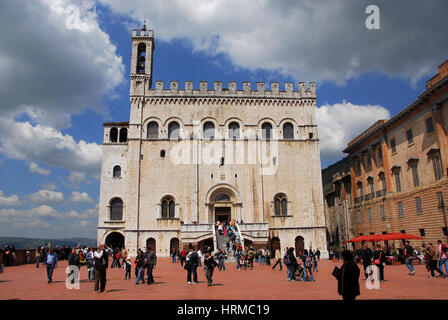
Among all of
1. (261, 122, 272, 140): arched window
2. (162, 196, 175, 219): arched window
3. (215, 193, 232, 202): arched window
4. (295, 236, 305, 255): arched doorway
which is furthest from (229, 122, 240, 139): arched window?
(295, 236, 305, 255): arched doorway

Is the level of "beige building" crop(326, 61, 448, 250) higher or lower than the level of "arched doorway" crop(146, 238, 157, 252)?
higher

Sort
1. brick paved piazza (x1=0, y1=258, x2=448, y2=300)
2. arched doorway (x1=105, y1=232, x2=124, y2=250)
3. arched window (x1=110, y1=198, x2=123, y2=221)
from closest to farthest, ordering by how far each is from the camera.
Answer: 1. brick paved piazza (x1=0, y1=258, x2=448, y2=300)
2. arched window (x1=110, y1=198, x2=123, y2=221)
3. arched doorway (x1=105, y1=232, x2=124, y2=250)

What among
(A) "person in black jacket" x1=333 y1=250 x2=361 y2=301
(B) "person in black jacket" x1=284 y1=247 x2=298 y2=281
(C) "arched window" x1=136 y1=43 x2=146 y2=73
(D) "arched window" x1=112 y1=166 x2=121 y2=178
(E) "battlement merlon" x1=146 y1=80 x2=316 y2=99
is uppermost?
(C) "arched window" x1=136 y1=43 x2=146 y2=73

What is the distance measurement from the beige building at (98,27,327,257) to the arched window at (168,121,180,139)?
0.11m

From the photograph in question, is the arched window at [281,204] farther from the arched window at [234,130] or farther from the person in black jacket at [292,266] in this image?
the person in black jacket at [292,266]

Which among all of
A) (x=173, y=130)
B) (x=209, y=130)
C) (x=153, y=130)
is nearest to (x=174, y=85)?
(x=173, y=130)

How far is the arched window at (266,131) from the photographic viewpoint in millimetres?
36600

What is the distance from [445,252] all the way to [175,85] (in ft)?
95.5

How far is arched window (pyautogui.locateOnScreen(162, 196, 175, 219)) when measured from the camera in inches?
1349

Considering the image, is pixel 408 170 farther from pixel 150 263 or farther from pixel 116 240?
pixel 116 240

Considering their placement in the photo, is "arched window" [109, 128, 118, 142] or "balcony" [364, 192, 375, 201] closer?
"balcony" [364, 192, 375, 201]

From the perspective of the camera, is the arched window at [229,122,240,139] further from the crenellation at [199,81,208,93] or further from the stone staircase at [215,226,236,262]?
the stone staircase at [215,226,236,262]
